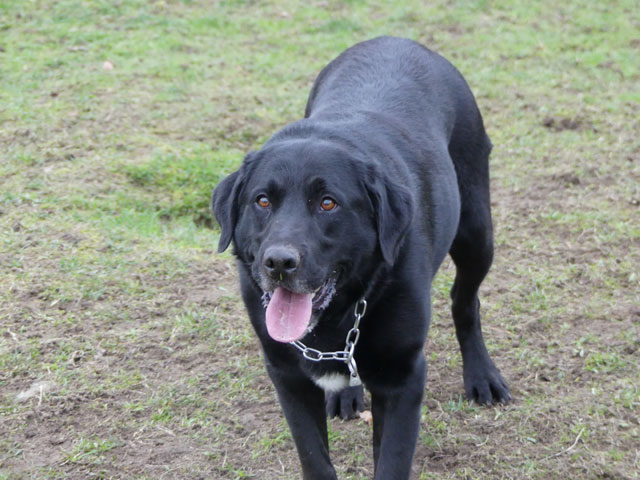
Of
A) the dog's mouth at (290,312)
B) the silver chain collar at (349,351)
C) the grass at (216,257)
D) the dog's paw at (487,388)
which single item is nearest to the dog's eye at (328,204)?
the dog's mouth at (290,312)

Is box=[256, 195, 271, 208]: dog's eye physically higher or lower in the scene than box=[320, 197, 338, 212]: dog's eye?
lower

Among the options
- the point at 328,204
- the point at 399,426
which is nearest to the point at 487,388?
the point at 399,426

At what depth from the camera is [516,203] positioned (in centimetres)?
601

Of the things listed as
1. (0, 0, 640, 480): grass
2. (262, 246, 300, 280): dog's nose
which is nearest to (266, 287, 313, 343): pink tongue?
(262, 246, 300, 280): dog's nose

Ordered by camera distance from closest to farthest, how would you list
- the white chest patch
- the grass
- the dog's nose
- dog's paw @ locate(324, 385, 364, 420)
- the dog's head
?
the dog's nose < the dog's head < the white chest patch < the grass < dog's paw @ locate(324, 385, 364, 420)

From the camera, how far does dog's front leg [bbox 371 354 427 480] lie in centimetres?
304

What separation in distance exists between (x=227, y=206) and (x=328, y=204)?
0.44 m

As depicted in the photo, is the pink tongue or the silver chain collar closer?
the pink tongue

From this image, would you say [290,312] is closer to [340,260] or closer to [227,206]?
[340,260]

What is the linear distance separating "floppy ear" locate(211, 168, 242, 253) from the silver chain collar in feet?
1.58

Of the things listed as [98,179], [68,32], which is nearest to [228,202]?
[98,179]

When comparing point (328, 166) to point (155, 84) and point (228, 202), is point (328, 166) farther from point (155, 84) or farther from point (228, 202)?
point (155, 84)

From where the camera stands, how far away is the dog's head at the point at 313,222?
279 cm

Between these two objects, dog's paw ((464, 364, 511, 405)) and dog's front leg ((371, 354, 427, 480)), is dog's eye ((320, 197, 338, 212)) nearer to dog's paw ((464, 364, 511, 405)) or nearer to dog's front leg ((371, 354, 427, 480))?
dog's front leg ((371, 354, 427, 480))
